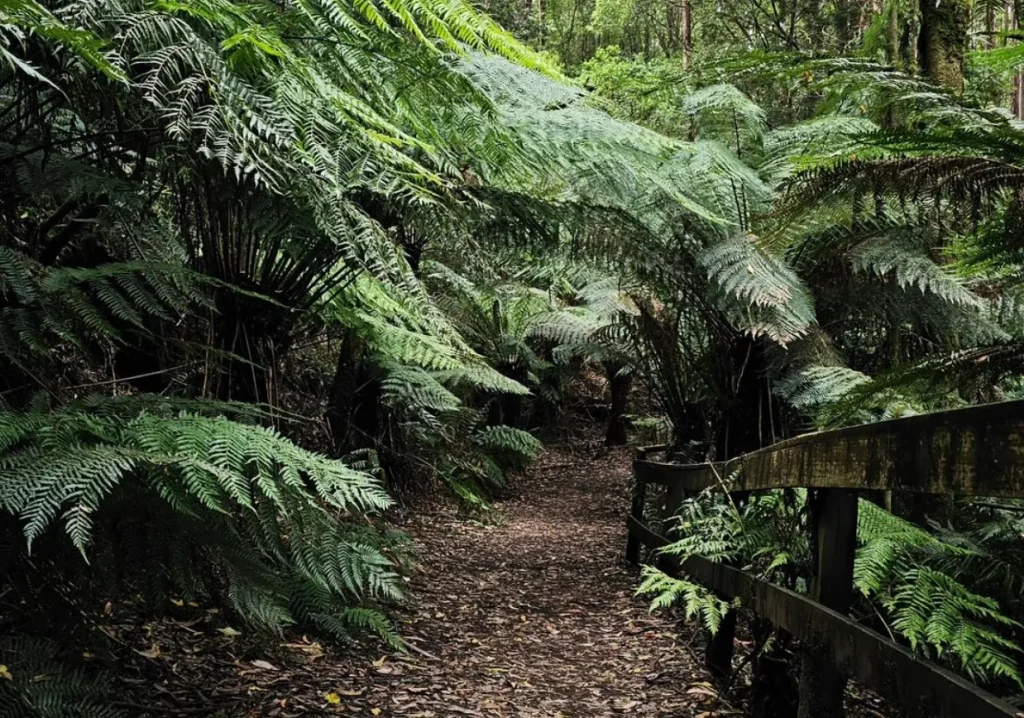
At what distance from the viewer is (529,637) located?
146 inches

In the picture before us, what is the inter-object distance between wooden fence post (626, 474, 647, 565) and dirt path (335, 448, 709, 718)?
0.11 metres

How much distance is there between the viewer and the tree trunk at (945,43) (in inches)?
125

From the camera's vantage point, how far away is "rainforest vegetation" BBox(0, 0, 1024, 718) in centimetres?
177

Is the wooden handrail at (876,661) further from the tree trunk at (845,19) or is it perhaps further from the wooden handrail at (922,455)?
the tree trunk at (845,19)

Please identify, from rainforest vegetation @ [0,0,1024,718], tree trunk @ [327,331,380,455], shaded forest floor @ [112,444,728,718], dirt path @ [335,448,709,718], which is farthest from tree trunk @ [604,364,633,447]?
shaded forest floor @ [112,444,728,718]

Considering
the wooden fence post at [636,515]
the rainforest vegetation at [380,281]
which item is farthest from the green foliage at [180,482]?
the wooden fence post at [636,515]

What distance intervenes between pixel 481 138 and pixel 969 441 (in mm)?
2476

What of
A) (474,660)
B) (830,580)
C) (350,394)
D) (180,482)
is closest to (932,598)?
(830,580)

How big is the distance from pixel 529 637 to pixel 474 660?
47 cm

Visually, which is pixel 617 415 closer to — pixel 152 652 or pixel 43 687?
pixel 152 652

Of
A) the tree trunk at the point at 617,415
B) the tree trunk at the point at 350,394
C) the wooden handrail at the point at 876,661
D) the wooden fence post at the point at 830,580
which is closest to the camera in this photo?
the wooden handrail at the point at 876,661

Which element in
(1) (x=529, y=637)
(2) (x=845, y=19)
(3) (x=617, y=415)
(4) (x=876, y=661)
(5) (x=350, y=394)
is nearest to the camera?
(4) (x=876, y=661)

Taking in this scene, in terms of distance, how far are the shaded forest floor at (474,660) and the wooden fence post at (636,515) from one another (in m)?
0.11

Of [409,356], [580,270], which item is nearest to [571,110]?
[580,270]
